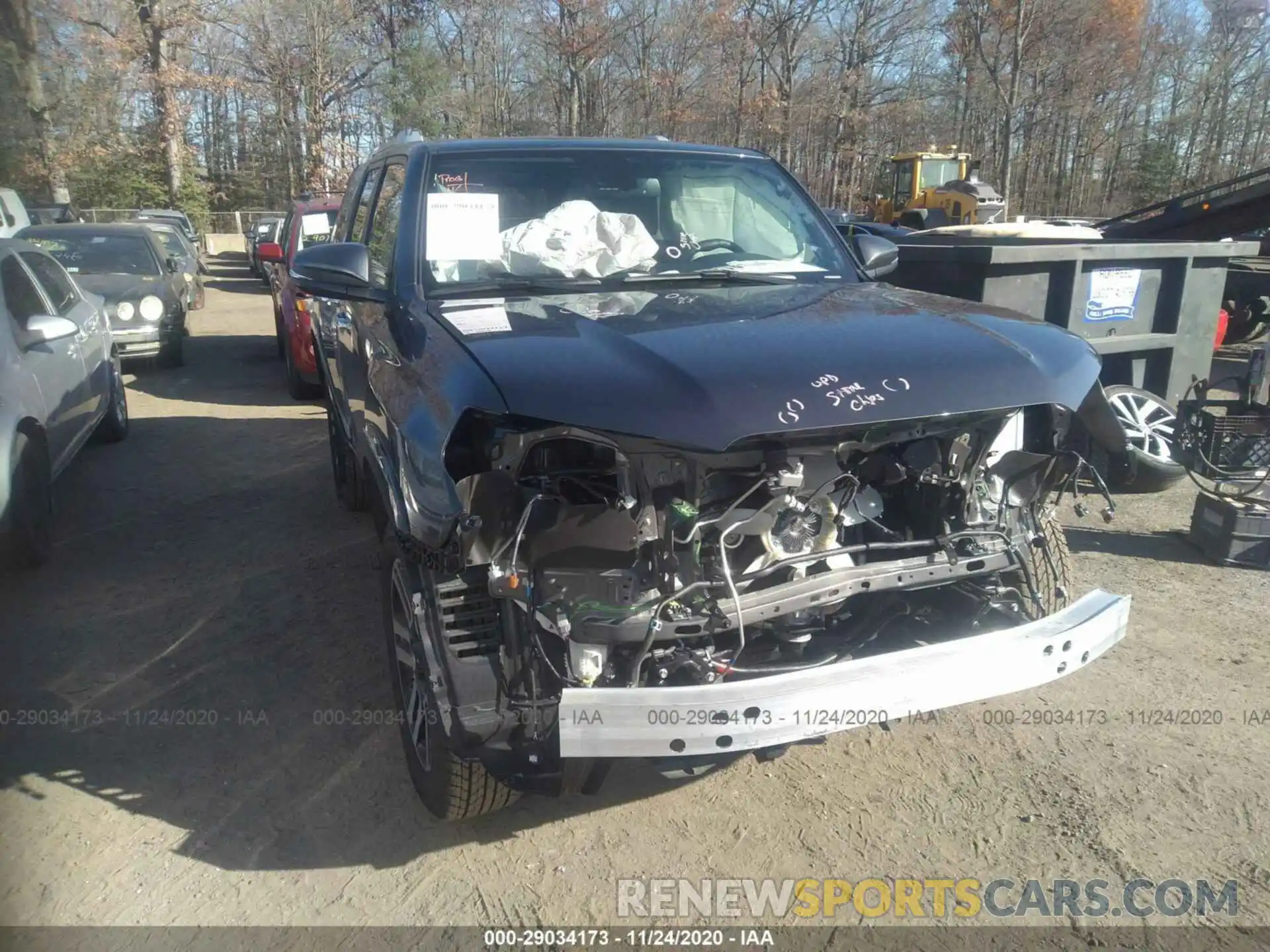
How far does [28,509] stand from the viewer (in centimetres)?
535

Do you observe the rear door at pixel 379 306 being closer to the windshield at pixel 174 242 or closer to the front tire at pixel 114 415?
the front tire at pixel 114 415

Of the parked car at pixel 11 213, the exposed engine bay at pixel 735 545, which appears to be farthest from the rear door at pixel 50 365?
the parked car at pixel 11 213

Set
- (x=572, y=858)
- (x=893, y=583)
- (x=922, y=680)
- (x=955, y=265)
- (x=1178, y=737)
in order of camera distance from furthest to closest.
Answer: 1. (x=955, y=265)
2. (x=1178, y=737)
3. (x=572, y=858)
4. (x=893, y=583)
5. (x=922, y=680)

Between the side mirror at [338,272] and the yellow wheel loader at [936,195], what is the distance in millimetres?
20232

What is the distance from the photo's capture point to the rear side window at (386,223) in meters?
3.87

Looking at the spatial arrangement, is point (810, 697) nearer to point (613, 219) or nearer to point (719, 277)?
point (719, 277)

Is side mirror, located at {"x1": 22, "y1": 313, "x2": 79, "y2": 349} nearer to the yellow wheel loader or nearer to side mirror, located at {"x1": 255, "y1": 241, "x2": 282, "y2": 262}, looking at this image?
side mirror, located at {"x1": 255, "y1": 241, "x2": 282, "y2": 262}

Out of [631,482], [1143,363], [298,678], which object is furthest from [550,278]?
[1143,363]

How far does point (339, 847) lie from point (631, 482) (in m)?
1.52

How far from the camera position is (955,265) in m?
6.14

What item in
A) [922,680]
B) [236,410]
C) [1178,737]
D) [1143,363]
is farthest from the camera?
[236,410]

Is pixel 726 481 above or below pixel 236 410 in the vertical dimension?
above

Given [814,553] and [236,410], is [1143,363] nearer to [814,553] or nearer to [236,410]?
[814,553]

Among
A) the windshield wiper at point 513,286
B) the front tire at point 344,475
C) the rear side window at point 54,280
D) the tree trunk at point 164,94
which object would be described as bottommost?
the front tire at point 344,475
